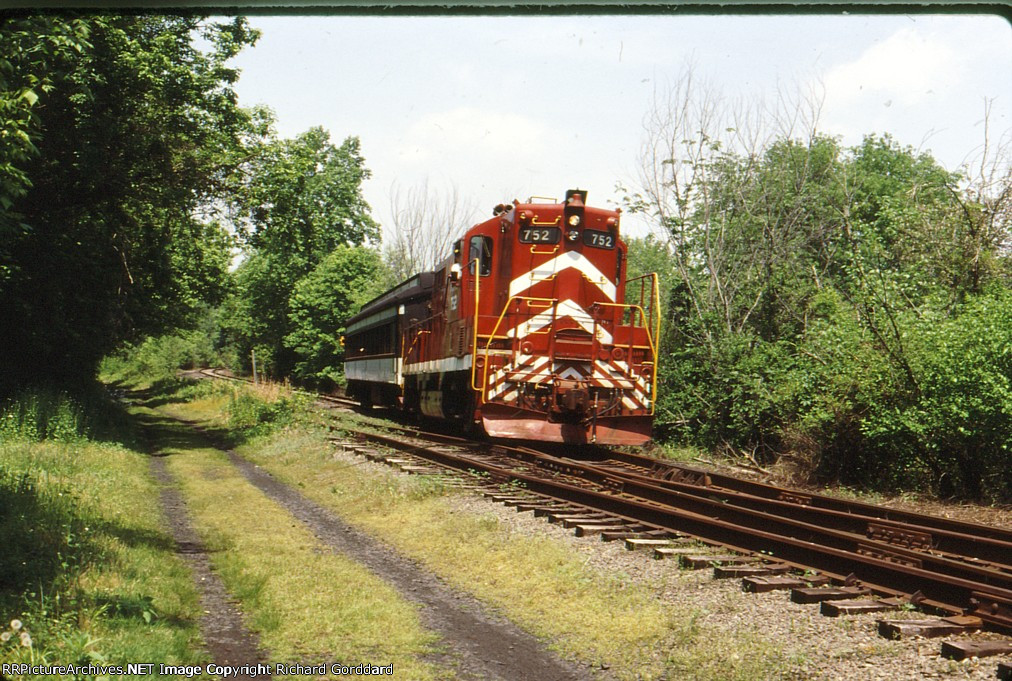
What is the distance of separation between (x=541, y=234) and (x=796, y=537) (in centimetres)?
799

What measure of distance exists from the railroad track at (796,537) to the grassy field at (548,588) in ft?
2.72

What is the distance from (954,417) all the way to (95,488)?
12.5 m

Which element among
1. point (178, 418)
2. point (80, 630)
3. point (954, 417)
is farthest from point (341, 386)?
point (80, 630)

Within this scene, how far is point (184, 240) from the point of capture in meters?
24.0

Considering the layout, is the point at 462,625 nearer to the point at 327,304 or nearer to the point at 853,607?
the point at 853,607

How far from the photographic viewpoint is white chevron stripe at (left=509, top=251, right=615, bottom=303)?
49.5ft

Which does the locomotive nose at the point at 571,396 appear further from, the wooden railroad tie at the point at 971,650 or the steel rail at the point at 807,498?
the wooden railroad tie at the point at 971,650

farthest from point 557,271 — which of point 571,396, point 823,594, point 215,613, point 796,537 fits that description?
point 215,613

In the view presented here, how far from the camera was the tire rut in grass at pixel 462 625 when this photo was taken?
17.3 ft

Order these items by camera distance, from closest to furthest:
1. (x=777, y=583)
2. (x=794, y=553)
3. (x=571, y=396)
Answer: (x=777, y=583) < (x=794, y=553) < (x=571, y=396)

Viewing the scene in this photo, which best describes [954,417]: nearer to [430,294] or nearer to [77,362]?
[430,294]

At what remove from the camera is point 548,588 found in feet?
22.9

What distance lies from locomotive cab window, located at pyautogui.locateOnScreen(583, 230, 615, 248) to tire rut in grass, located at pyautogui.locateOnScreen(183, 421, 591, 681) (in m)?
7.53

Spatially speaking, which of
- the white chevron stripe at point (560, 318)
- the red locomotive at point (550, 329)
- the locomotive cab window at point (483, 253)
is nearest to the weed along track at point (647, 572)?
the red locomotive at point (550, 329)
